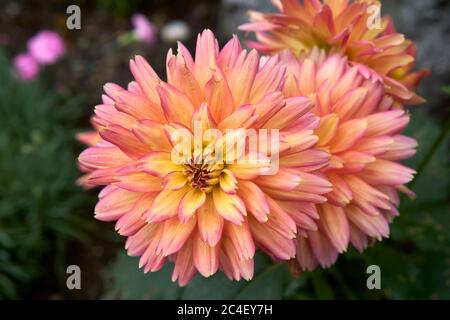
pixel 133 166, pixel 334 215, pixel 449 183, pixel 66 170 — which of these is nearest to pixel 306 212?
pixel 334 215

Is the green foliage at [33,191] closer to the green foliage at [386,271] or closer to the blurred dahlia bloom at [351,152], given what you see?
the green foliage at [386,271]

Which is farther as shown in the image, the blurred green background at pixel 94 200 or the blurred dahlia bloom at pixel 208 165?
the blurred green background at pixel 94 200

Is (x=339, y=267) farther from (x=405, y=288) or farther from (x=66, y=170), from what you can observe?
(x=66, y=170)

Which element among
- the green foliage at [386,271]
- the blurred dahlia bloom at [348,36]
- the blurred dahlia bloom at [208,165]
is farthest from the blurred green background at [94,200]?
the blurred dahlia bloom at [208,165]

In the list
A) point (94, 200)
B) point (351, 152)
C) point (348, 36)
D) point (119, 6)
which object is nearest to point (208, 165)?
point (351, 152)

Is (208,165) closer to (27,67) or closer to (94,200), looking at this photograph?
(94,200)

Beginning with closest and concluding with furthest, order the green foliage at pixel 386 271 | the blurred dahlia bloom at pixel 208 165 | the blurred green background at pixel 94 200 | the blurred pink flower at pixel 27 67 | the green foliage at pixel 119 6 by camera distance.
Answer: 1. the blurred dahlia bloom at pixel 208 165
2. the green foliage at pixel 386 271
3. the blurred green background at pixel 94 200
4. the blurred pink flower at pixel 27 67
5. the green foliage at pixel 119 6
